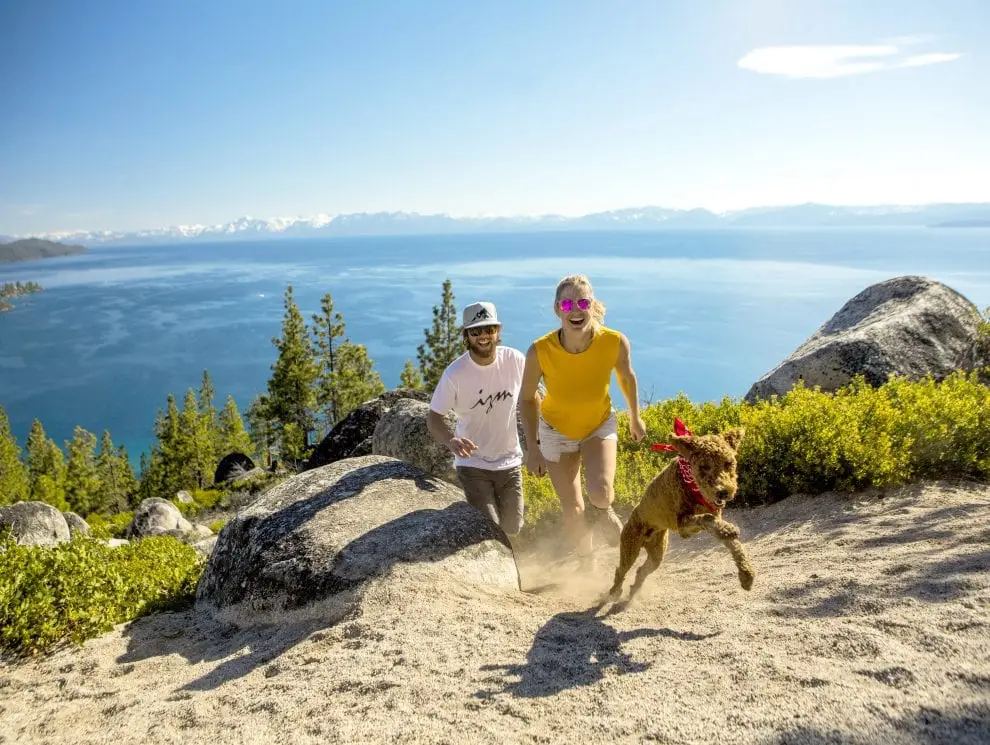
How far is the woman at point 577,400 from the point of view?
5367 mm

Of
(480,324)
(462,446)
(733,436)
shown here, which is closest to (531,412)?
(462,446)

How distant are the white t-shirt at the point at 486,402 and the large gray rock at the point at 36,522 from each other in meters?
16.4

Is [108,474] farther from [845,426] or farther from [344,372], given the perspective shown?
[845,426]

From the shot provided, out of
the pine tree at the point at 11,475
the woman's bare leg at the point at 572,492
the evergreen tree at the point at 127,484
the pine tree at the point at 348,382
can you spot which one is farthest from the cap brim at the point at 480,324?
the pine tree at the point at 11,475

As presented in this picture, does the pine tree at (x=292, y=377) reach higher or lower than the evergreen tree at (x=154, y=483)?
higher

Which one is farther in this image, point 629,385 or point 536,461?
point 536,461

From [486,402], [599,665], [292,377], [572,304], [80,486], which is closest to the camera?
[599,665]

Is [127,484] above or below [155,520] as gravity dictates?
below

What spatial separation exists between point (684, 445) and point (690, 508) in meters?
0.54

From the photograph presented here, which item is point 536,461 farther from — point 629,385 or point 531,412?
point 629,385

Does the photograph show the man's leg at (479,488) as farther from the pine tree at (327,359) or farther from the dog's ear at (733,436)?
the pine tree at (327,359)

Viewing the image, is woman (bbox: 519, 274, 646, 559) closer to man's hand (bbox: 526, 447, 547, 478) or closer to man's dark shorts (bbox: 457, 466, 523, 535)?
man's hand (bbox: 526, 447, 547, 478)

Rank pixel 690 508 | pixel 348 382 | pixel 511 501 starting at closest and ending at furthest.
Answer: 1. pixel 690 508
2. pixel 511 501
3. pixel 348 382

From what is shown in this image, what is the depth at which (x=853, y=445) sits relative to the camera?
632cm
